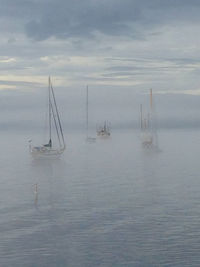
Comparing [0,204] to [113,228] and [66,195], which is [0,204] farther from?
[113,228]

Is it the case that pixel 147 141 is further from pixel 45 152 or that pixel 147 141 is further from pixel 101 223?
pixel 101 223

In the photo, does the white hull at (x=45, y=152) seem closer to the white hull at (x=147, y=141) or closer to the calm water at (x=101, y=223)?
the calm water at (x=101, y=223)

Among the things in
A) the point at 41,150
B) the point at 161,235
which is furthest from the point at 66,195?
the point at 41,150

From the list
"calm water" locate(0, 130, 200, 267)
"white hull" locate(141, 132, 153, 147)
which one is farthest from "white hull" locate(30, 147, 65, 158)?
"white hull" locate(141, 132, 153, 147)

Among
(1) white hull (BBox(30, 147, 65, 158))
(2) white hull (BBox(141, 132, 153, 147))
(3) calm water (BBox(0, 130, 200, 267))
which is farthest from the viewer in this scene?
(2) white hull (BBox(141, 132, 153, 147))

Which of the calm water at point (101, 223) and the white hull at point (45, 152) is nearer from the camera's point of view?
the calm water at point (101, 223)

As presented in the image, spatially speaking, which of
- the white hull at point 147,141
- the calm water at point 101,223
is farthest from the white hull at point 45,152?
the white hull at point 147,141

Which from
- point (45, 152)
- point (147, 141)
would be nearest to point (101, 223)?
point (45, 152)

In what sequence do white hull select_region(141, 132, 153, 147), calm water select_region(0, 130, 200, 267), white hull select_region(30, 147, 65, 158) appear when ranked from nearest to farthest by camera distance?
calm water select_region(0, 130, 200, 267) → white hull select_region(30, 147, 65, 158) → white hull select_region(141, 132, 153, 147)

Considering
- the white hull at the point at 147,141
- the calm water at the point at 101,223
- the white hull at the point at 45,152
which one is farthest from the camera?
the white hull at the point at 147,141

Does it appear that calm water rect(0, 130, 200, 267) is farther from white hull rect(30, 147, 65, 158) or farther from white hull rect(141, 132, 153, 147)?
white hull rect(141, 132, 153, 147)

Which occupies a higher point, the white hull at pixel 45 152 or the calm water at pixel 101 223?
the white hull at pixel 45 152

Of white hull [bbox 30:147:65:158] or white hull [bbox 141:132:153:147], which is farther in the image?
white hull [bbox 141:132:153:147]

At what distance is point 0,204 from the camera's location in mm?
56531
